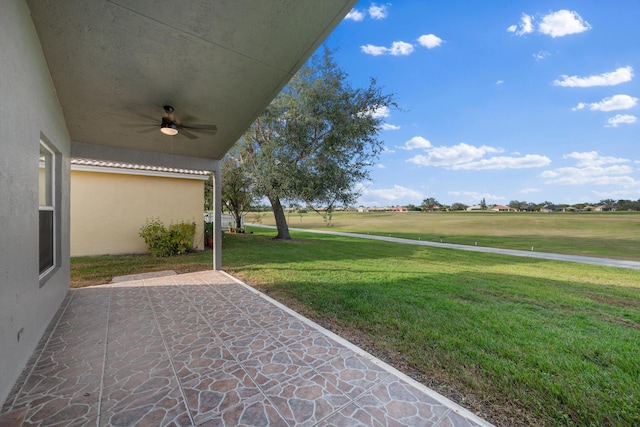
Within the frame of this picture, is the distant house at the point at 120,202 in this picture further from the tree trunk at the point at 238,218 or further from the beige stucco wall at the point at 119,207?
the tree trunk at the point at 238,218

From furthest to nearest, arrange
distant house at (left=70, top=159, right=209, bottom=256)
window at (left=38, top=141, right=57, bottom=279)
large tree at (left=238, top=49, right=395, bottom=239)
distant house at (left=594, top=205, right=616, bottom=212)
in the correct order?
1. distant house at (left=594, top=205, right=616, bottom=212)
2. large tree at (left=238, top=49, right=395, bottom=239)
3. distant house at (left=70, top=159, right=209, bottom=256)
4. window at (left=38, top=141, right=57, bottom=279)

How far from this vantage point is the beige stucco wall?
9.33 meters

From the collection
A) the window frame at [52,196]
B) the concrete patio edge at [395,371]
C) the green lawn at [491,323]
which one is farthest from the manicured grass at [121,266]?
the concrete patio edge at [395,371]

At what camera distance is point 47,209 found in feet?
13.2

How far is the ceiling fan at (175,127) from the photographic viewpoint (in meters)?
4.39

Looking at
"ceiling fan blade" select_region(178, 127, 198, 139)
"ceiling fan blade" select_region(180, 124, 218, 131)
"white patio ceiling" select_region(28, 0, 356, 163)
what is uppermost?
"white patio ceiling" select_region(28, 0, 356, 163)

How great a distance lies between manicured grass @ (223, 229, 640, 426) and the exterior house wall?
3.39 m

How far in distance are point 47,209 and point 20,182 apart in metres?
1.91

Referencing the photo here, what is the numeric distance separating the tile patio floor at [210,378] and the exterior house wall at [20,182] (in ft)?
1.23

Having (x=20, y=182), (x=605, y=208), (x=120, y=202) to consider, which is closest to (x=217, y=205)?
(x=20, y=182)

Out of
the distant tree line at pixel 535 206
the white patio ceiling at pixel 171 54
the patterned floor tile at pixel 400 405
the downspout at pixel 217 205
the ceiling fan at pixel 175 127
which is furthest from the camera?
the distant tree line at pixel 535 206

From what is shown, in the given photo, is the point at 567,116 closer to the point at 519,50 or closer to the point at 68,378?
the point at 519,50

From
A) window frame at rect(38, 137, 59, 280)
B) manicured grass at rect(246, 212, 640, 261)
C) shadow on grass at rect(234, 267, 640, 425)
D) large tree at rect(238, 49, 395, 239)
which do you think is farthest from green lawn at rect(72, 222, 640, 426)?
manicured grass at rect(246, 212, 640, 261)

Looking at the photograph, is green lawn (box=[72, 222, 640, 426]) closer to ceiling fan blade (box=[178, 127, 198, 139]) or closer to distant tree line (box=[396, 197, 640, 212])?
ceiling fan blade (box=[178, 127, 198, 139])
